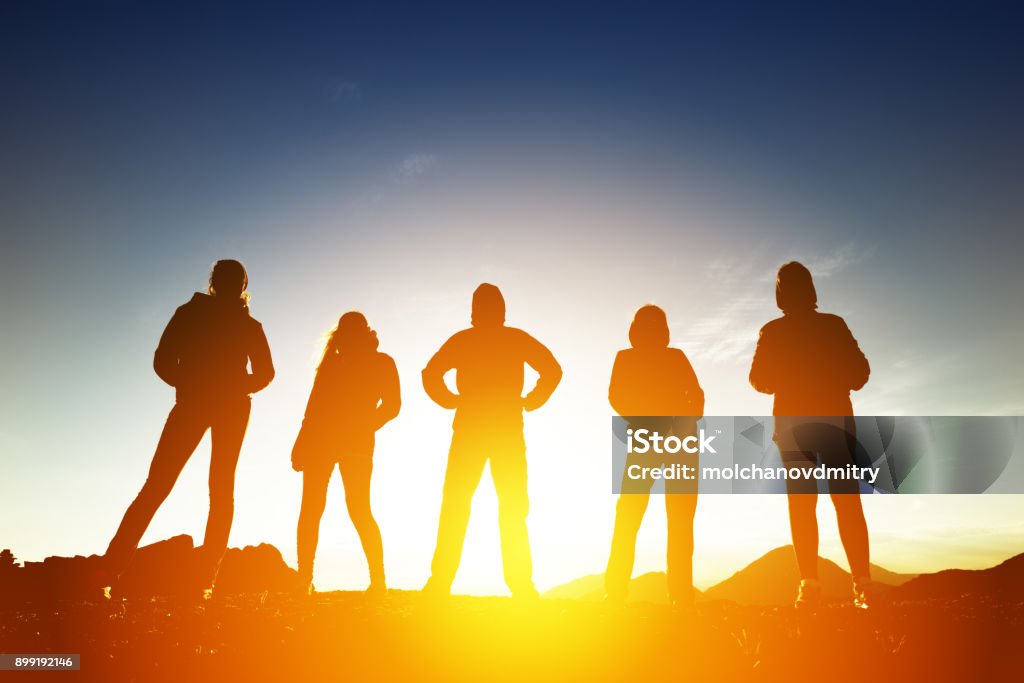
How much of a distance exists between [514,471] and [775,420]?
2.87 meters

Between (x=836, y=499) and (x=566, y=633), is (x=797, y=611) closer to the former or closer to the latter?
(x=836, y=499)

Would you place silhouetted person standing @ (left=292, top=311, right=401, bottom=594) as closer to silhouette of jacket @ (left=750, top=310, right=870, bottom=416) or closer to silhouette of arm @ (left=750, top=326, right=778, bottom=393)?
silhouette of arm @ (left=750, top=326, right=778, bottom=393)

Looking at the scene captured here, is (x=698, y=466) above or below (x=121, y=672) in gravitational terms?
above

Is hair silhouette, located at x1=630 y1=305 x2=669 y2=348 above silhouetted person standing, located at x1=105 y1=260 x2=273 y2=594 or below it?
above

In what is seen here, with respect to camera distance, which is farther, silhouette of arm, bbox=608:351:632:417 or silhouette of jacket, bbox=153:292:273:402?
silhouette of arm, bbox=608:351:632:417

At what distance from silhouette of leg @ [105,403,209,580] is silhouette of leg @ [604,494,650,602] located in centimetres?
468

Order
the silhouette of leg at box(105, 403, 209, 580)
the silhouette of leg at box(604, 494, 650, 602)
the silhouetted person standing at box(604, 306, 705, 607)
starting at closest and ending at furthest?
the silhouette of leg at box(105, 403, 209, 580) < the silhouetted person standing at box(604, 306, 705, 607) < the silhouette of leg at box(604, 494, 650, 602)

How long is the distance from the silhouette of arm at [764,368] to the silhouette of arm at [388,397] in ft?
14.5

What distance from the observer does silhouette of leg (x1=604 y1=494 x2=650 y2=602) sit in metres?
6.75

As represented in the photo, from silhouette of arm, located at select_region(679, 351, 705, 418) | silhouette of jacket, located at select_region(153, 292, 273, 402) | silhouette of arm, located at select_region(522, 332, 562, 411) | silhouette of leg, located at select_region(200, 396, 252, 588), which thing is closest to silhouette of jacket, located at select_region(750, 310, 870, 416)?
silhouette of arm, located at select_region(679, 351, 705, 418)

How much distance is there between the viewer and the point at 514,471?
6.52m

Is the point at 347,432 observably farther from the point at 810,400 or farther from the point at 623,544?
the point at 810,400

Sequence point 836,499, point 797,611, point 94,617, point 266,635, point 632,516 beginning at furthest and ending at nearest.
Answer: point 632,516, point 836,499, point 797,611, point 94,617, point 266,635

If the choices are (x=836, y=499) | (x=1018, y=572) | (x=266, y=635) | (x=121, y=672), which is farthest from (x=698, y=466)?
(x=1018, y=572)
